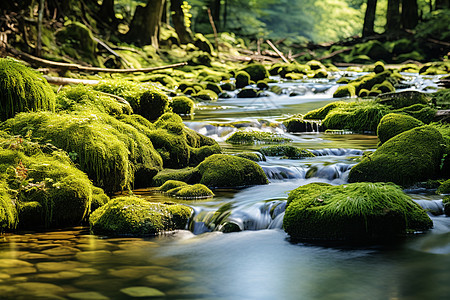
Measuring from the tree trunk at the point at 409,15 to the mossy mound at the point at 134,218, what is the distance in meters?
33.6

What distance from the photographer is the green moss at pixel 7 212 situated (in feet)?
16.3

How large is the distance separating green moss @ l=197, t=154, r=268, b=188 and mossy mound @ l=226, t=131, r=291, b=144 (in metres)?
3.37

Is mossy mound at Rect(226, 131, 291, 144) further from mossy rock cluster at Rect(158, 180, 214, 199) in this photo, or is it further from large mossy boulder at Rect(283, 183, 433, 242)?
large mossy boulder at Rect(283, 183, 433, 242)

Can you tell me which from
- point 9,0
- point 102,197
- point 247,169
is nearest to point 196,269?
point 102,197

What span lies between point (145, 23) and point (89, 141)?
2169 centimetres

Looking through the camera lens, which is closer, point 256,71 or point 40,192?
point 40,192

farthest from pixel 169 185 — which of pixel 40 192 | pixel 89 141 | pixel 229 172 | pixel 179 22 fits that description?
pixel 179 22

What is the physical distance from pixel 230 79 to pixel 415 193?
17.5 m

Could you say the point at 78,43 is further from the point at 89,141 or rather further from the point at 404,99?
the point at 89,141

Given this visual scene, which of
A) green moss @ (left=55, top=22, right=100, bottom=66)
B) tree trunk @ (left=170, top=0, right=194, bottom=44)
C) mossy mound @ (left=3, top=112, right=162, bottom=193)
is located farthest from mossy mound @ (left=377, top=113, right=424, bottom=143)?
tree trunk @ (left=170, top=0, right=194, bottom=44)

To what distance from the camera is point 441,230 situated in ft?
17.5

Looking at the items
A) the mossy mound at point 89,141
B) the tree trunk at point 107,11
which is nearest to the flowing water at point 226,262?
the mossy mound at point 89,141

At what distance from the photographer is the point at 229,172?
7297 mm

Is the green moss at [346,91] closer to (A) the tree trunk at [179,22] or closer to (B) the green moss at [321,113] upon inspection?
(B) the green moss at [321,113]
